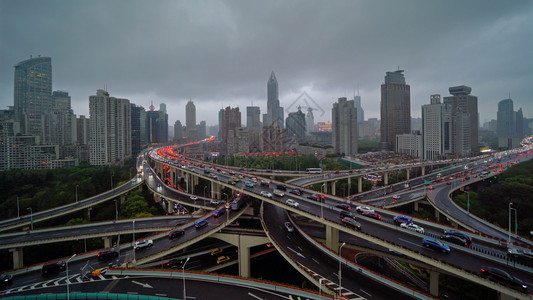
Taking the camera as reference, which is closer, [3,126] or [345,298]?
[345,298]

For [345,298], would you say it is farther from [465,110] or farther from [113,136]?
[465,110]

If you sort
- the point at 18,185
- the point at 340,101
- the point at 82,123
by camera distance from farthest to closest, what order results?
the point at 340,101 < the point at 82,123 < the point at 18,185

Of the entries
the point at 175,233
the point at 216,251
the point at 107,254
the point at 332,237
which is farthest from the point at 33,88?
the point at 332,237

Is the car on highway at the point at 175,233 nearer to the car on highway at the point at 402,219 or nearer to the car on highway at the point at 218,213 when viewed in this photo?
the car on highway at the point at 218,213

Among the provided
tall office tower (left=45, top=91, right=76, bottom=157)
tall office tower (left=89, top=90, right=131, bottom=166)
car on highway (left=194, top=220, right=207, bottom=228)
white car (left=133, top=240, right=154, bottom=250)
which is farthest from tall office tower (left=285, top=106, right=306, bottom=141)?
white car (left=133, top=240, right=154, bottom=250)

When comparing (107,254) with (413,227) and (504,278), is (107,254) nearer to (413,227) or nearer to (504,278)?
(413,227)

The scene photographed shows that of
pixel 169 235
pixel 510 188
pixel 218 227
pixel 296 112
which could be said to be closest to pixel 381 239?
pixel 218 227
